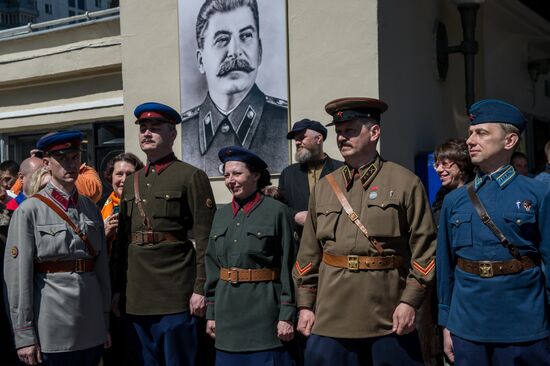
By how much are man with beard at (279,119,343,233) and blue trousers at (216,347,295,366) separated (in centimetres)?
172

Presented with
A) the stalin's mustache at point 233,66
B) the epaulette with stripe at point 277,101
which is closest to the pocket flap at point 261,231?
the epaulette with stripe at point 277,101

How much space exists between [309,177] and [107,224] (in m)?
1.66

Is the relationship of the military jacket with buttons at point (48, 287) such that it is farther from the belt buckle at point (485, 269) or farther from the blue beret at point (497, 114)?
the blue beret at point (497, 114)

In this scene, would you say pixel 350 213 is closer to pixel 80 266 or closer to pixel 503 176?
pixel 503 176

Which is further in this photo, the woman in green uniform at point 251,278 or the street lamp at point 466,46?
the street lamp at point 466,46

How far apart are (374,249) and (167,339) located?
5.02 feet

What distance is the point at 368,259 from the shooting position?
3541 millimetres

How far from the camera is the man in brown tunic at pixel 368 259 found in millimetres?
3504

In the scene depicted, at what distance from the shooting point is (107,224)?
500 centimetres

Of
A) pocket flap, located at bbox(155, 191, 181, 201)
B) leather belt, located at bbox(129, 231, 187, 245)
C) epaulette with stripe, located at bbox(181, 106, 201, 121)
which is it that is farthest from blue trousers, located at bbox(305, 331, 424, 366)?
epaulette with stripe, located at bbox(181, 106, 201, 121)

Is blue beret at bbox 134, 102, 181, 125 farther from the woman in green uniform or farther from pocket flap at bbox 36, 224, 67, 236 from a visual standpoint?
pocket flap at bbox 36, 224, 67, 236

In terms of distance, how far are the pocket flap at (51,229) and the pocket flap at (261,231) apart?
41.8 inches

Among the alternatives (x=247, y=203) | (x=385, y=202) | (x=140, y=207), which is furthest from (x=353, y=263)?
(x=140, y=207)

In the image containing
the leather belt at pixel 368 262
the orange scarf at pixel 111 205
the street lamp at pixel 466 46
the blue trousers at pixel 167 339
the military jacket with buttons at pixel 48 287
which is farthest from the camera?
the street lamp at pixel 466 46
